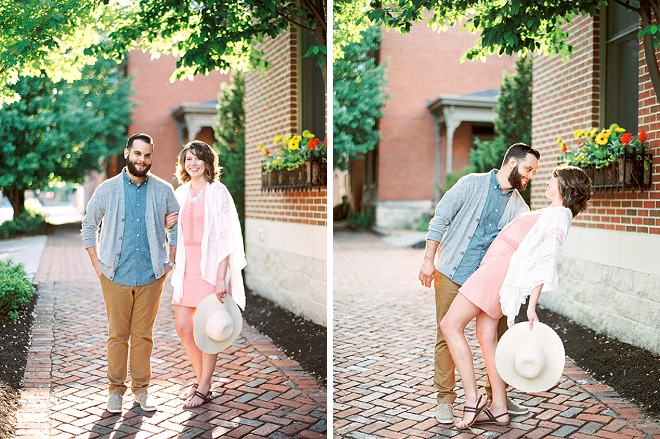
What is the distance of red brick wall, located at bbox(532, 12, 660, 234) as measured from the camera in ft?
10.0

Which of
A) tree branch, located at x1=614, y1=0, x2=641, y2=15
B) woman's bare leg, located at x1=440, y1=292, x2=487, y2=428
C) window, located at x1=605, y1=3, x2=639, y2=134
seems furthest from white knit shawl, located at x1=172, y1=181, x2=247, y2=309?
tree branch, located at x1=614, y1=0, x2=641, y2=15

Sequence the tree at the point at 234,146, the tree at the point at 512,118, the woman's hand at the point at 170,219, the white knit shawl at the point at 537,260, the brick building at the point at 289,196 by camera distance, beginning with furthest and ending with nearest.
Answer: the tree at the point at 234,146 < the tree at the point at 512,118 < the brick building at the point at 289,196 < the woman's hand at the point at 170,219 < the white knit shawl at the point at 537,260

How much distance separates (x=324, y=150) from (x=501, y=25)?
4.84 feet

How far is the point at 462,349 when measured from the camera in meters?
2.97

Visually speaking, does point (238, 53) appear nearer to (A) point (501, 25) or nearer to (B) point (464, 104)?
(A) point (501, 25)

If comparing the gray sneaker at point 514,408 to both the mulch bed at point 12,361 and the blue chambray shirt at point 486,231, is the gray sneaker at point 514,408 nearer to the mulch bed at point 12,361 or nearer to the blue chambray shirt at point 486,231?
the blue chambray shirt at point 486,231

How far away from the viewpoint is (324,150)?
416 cm

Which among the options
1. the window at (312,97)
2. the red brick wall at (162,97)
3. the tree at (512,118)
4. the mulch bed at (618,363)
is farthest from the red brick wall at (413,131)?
the mulch bed at (618,363)

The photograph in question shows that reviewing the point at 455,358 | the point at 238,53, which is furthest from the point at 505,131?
the point at 455,358

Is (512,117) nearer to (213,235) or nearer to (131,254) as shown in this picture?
(213,235)

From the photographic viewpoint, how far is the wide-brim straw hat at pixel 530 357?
2814 millimetres

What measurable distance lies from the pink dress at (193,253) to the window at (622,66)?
2.33 m

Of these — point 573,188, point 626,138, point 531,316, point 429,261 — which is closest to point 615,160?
point 626,138

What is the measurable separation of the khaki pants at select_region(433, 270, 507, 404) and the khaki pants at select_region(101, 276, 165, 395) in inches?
57.8
